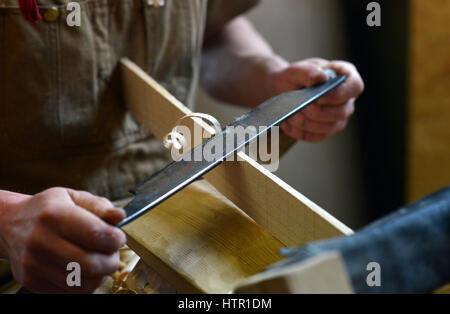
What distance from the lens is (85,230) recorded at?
1.61 feet

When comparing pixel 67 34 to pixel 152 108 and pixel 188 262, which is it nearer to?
pixel 152 108

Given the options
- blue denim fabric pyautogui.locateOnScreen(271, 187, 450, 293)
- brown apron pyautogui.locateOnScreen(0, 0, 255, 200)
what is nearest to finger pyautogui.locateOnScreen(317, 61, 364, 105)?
brown apron pyautogui.locateOnScreen(0, 0, 255, 200)

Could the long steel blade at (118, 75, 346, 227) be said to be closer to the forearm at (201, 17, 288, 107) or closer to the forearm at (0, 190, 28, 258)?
the forearm at (0, 190, 28, 258)

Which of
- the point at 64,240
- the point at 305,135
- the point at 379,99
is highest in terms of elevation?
the point at 64,240

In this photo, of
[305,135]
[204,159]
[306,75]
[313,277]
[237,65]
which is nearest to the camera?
[313,277]

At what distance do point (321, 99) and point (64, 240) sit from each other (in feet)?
1.78

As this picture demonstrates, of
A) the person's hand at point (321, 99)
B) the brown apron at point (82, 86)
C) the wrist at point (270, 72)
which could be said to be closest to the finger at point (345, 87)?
the person's hand at point (321, 99)

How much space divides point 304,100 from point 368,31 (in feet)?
3.04

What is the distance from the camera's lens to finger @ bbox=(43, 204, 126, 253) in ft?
1.61

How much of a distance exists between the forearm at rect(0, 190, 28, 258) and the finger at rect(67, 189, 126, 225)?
9 centimetres

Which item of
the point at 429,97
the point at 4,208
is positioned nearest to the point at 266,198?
the point at 4,208

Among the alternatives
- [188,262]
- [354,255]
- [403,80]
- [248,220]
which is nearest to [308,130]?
[248,220]

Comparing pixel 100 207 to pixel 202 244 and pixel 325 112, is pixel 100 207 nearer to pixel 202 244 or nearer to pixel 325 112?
pixel 202 244

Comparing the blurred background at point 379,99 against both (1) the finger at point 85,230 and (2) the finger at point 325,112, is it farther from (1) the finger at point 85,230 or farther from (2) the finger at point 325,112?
(1) the finger at point 85,230
